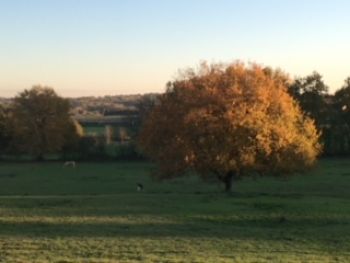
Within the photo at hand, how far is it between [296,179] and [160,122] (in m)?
24.3

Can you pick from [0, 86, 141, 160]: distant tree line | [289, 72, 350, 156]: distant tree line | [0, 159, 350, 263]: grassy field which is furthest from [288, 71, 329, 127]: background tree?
[0, 159, 350, 263]: grassy field

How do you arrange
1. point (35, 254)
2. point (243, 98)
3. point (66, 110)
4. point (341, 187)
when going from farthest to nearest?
point (66, 110), point (341, 187), point (243, 98), point (35, 254)

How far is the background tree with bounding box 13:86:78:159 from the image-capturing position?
101 metres

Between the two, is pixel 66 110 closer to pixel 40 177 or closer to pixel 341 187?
pixel 40 177

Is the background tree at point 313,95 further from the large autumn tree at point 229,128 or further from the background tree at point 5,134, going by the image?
the large autumn tree at point 229,128

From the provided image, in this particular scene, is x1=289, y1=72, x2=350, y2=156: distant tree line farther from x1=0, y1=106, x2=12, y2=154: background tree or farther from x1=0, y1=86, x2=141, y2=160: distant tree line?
x1=0, y1=106, x2=12, y2=154: background tree

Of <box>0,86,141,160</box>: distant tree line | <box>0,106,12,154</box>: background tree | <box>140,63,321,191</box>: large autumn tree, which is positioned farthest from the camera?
<box>0,106,12,154</box>: background tree

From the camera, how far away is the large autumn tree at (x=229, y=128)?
3944 cm

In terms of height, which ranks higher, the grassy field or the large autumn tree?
the large autumn tree

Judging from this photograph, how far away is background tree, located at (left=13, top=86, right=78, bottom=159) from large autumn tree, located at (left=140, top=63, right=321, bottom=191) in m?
61.1

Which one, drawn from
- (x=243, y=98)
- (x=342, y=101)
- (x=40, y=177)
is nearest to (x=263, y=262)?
(x=243, y=98)

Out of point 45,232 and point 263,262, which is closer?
point 263,262

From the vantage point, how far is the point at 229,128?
3925cm

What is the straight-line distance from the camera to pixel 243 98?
→ 4003 centimetres
